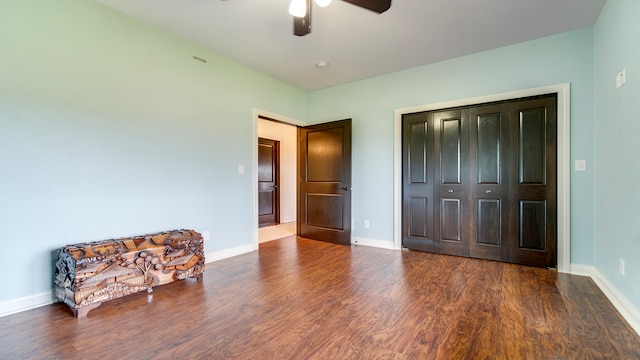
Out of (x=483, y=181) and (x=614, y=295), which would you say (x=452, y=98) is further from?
(x=614, y=295)

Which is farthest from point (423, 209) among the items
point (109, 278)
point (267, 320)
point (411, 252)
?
point (109, 278)

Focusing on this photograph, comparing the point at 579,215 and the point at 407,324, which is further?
the point at 579,215

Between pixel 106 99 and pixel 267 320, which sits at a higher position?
pixel 106 99

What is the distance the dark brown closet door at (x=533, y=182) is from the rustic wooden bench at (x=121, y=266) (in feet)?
11.5

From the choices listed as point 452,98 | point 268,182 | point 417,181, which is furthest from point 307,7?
point 268,182

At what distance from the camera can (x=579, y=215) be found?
299cm

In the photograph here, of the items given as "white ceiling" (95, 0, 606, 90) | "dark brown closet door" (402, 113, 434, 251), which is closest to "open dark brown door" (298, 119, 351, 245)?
"dark brown closet door" (402, 113, 434, 251)

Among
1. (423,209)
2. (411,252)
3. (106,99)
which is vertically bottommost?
(411,252)

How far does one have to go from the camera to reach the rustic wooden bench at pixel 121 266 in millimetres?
2119

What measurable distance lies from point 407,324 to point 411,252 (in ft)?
6.70

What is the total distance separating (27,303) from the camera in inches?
87.0

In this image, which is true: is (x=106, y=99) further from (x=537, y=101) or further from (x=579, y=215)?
(x=579, y=215)

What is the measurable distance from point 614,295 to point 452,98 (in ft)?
8.31

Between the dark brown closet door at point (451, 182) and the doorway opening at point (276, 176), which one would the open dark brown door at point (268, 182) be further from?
the dark brown closet door at point (451, 182)
